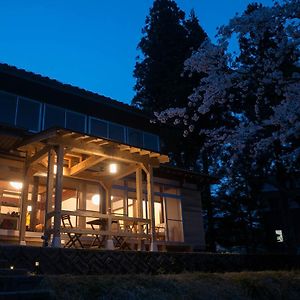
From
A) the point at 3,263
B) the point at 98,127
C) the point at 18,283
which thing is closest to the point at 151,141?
the point at 98,127

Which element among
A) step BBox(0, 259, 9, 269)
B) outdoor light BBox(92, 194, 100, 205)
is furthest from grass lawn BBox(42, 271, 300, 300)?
outdoor light BBox(92, 194, 100, 205)

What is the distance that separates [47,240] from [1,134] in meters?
2.99

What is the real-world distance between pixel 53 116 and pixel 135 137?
3.53 m

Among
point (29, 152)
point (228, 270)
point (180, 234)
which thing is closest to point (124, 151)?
point (29, 152)

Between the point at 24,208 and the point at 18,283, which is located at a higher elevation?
the point at 24,208

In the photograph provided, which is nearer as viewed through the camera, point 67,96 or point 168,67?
point 67,96

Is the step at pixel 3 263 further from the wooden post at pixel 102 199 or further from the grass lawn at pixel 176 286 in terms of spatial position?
the wooden post at pixel 102 199

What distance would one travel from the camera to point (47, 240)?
7969mm

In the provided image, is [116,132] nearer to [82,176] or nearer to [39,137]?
[82,176]

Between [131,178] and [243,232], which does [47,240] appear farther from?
[243,232]

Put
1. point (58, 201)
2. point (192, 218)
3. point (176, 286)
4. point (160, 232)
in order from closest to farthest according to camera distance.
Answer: point (176, 286) < point (58, 201) < point (160, 232) < point (192, 218)

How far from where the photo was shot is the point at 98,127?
13.4m

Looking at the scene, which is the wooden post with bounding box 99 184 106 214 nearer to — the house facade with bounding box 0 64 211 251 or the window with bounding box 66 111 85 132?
the house facade with bounding box 0 64 211 251

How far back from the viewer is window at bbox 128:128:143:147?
47.0 feet
